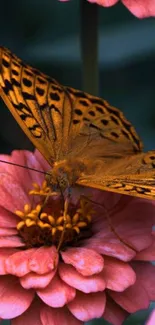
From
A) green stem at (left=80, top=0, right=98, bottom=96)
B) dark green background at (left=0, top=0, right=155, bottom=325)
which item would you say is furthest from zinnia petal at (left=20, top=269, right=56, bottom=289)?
dark green background at (left=0, top=0, right=155, bottom=325)

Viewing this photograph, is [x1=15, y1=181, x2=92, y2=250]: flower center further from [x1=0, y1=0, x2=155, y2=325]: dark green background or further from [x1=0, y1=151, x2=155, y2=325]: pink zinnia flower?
[x1=0, y1=0, x2=155, y2=325]: dark green background

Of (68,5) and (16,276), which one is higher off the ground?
(68,5)

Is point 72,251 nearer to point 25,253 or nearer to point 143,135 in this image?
point 25,253

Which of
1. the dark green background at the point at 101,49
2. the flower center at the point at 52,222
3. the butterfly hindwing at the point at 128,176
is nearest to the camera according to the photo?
the butterfly hindwing at the point at 128,176

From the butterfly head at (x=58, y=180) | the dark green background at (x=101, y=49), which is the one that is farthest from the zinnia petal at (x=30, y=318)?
the dark green background at (x=101, y=49)

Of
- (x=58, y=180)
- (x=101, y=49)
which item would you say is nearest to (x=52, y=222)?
(x=58, y=180)

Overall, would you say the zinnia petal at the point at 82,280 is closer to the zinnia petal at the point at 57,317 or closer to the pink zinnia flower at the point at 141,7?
the zinnia petal at the point at 57,317

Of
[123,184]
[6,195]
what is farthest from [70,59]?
[123,184]
